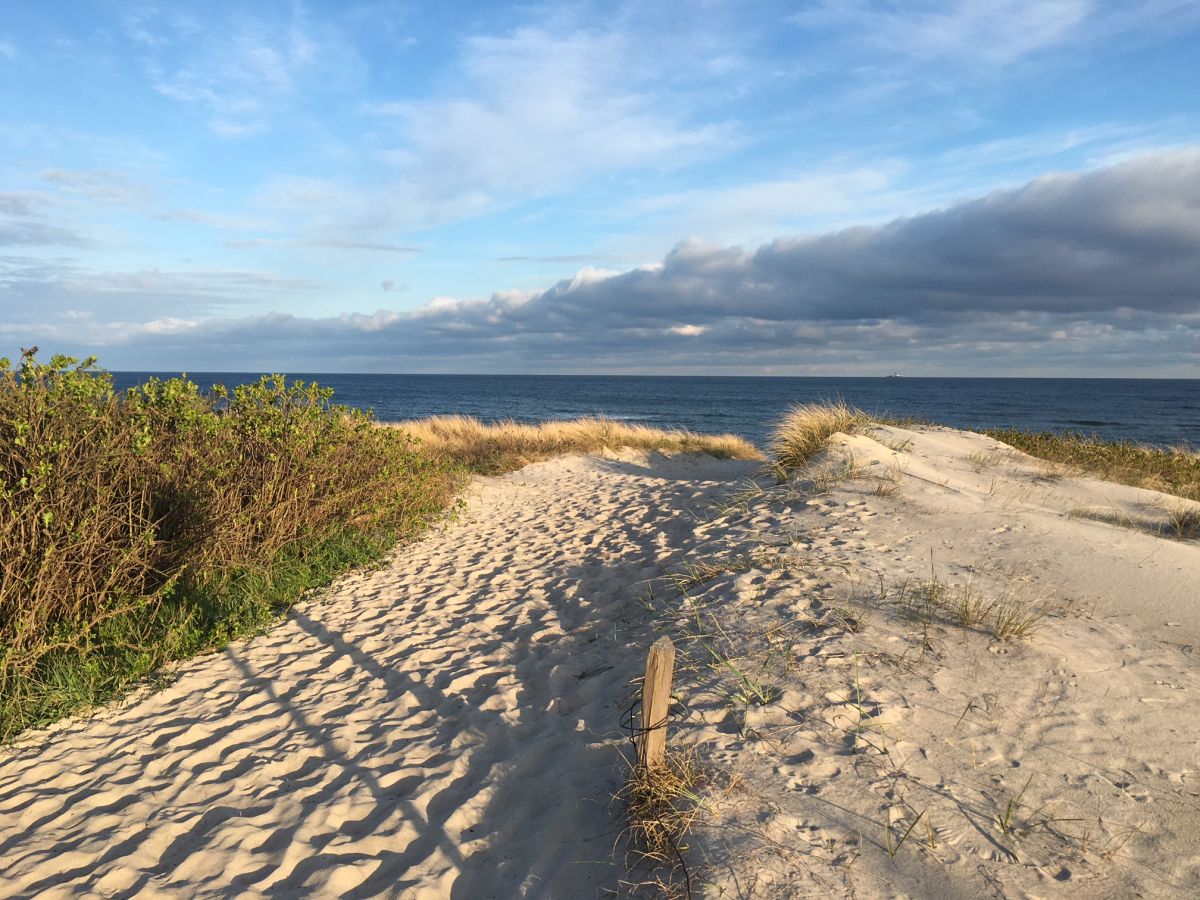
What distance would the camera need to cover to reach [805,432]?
480 inches

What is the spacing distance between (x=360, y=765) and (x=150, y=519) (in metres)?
3.17

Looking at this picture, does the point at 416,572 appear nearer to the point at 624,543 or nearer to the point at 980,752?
the point at 624,543

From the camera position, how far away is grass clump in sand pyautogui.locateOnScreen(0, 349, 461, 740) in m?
4.81

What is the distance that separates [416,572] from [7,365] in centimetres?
431

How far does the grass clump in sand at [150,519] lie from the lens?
15.8 ft

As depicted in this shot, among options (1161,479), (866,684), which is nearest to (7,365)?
(866,684)

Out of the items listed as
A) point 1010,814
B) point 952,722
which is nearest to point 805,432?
point 952,722

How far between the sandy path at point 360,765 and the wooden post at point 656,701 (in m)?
0.43

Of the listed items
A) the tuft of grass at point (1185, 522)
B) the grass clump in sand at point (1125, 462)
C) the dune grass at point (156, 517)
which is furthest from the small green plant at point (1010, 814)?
the grass clump in sand at point (1125, 462)

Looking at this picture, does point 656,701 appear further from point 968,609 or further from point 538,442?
point 538,442

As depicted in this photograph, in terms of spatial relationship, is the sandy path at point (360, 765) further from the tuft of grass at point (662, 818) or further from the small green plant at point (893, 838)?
the small green plant at point (893, 838)

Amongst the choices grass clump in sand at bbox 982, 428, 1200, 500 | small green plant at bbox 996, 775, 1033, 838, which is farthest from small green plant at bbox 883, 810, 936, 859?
grass clump in sand at bbox 982, 428, 1200, 500

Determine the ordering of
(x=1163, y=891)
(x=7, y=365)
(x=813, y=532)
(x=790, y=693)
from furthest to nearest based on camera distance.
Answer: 1. (x=813, y=532)
2. (x=7, y=365)
3. (x=790, y=693)
4. (x=1163, y=891)

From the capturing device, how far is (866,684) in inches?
162
